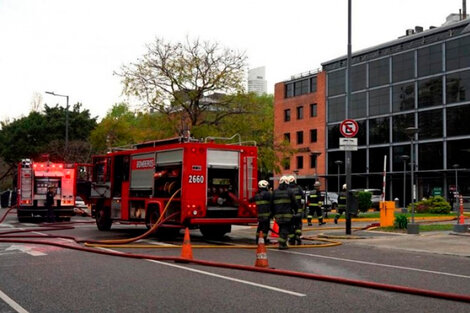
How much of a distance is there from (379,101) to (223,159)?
144 ft

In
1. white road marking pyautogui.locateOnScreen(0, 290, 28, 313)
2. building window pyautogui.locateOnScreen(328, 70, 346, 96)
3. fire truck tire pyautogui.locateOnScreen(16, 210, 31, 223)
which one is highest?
building window pyautogui.locateOnScreen(328, 70, 346, 96)

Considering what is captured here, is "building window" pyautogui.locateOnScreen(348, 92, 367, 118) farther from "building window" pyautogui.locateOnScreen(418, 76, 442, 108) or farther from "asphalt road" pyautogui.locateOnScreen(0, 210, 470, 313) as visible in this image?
"asphalt road" pyautogui.locateOnScreen(0, 210, 470, 313)

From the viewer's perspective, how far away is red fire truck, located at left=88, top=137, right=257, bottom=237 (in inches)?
606

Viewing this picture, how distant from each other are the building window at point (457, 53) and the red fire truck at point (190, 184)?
38.2m

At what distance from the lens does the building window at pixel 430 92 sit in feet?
168

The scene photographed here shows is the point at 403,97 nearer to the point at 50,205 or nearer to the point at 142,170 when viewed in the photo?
the point at 50,205

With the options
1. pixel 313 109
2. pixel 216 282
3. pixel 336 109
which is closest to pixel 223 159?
pixel 216 282

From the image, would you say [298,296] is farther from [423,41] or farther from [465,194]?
[423,41]

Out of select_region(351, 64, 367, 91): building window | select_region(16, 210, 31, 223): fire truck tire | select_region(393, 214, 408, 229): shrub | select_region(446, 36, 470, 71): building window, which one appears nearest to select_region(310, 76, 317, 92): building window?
select_region(351, 64, 367, 91): building window

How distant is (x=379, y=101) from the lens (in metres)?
57.3

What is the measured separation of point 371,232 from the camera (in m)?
18.7

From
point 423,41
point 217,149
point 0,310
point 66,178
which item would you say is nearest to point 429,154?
point 423,41

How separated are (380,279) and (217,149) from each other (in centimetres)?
769

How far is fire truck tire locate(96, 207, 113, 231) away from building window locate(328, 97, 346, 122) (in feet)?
146
